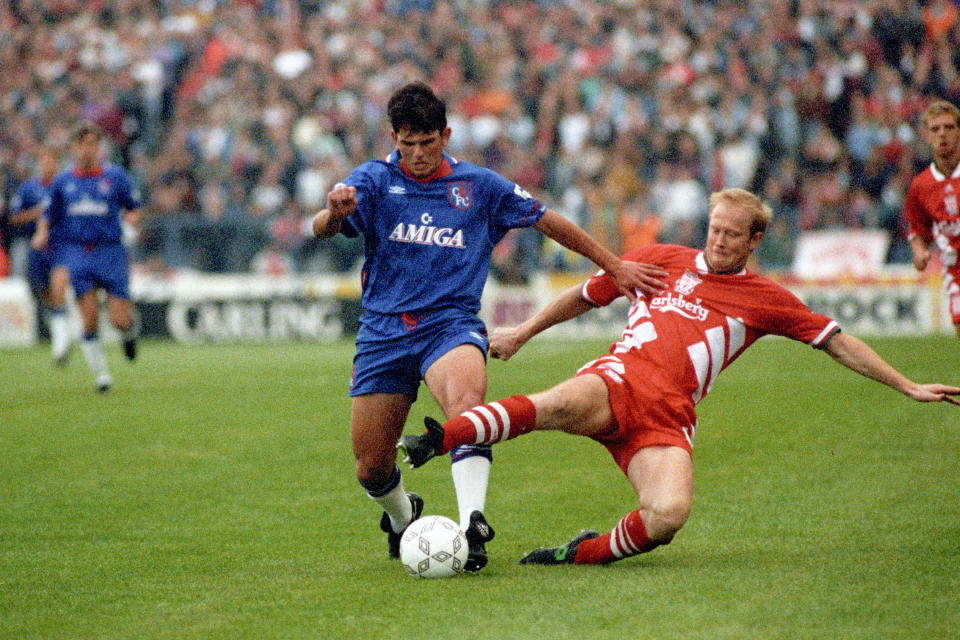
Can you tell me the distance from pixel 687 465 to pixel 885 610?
1168 mm

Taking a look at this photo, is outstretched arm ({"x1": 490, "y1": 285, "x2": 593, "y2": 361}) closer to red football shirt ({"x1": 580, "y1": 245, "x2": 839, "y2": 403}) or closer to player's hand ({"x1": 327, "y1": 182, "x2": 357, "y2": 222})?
red football shirt ({"x1": 580, "y1": 245, "x2": 839, "y2": 403})

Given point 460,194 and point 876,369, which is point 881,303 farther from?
point 460,194

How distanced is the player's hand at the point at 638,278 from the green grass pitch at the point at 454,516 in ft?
4.02

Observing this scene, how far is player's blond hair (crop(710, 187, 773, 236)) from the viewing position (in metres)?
5.62

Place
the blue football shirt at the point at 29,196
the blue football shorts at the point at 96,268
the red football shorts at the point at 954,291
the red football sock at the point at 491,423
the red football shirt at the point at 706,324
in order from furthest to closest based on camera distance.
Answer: the blue football shirt at the point at 29,196, the blue football shorts at the point at 96,268, the red football shorts at the point at 954,291, the red football shirt at the point at 706,324, the red football sock at the point at 491,423

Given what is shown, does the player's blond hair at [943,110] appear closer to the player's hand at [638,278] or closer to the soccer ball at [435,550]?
the player's hand at [638,278]

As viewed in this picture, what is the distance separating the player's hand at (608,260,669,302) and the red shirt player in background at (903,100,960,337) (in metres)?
4.33

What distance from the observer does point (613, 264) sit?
5.84 metres

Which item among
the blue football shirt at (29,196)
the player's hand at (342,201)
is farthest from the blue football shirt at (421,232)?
the blue football shirt at (29,196)

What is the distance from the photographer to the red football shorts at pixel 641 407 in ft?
18.2

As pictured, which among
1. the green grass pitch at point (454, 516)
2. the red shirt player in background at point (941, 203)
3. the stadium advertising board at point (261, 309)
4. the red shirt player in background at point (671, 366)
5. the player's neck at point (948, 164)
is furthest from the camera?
the stadium advertising board at point (261, 309)

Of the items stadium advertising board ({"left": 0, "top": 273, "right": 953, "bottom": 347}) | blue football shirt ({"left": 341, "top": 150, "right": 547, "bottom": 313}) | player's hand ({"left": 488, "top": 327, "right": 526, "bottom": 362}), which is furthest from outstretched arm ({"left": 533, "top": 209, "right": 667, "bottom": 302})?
stadium advertising board ({"left": 0, "top": 273, "right": 953, "bottom": 347})

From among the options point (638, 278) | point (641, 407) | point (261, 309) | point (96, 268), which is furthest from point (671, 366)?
point (261, 309)

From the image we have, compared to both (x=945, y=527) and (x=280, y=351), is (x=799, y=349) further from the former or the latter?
(x=945, y=527)
